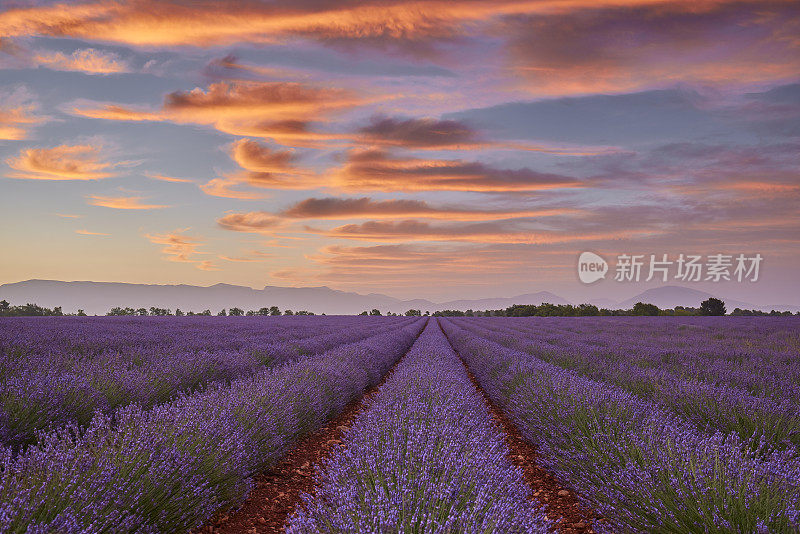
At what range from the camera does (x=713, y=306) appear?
47250 millimetres

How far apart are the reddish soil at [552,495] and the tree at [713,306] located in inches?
2077

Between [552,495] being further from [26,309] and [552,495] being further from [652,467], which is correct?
[26,309]

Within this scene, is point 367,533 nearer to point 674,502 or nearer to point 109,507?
point 109,507

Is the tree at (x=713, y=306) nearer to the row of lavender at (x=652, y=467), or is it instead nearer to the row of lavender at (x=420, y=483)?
the row of lavender at (x=652, y=467)

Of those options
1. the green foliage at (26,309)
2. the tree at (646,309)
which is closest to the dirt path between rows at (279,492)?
the green foliage at (26,309)

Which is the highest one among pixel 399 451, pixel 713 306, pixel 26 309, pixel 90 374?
pixel 713 306

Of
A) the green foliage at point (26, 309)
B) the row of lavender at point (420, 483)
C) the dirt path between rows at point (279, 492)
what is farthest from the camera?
the green foliage at point (26, 309)

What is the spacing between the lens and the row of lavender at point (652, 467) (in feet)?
7.17

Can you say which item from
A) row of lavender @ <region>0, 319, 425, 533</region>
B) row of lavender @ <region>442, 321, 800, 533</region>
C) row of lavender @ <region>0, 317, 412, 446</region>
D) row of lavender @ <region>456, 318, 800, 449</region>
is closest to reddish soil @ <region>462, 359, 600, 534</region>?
row of lavender @ <region>442, 321, 800, 533</region>

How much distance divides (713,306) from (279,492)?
56.2 metres

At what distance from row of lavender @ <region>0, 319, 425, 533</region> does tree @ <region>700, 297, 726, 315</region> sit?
55082mm

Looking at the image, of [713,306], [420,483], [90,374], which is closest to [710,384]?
[420,483]

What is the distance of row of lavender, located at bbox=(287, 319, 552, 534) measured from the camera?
1.86m

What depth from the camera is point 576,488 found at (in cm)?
340
